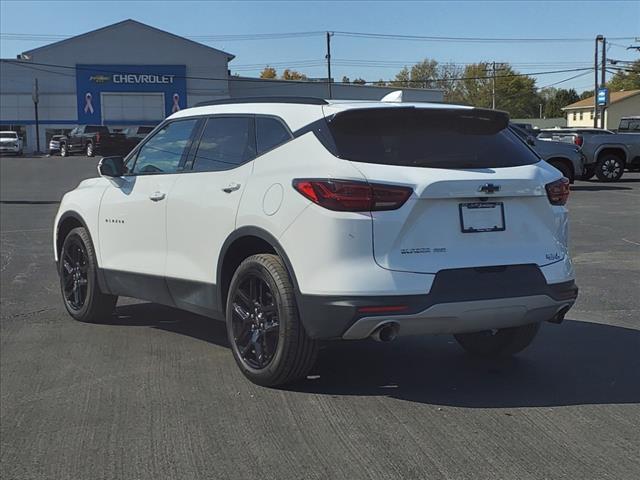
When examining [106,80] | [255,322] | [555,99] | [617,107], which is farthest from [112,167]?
[555,99]

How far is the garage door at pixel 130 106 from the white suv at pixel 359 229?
59.8 metres

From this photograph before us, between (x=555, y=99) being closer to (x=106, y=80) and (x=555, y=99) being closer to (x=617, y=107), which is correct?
(x=617, y=107)

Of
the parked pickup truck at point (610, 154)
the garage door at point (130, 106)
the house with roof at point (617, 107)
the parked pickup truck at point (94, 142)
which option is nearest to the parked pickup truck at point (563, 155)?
the parked pickup truck at point (610, 154)

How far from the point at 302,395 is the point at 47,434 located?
1.50 metres

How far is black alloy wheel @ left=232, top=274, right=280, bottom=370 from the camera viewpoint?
474cm

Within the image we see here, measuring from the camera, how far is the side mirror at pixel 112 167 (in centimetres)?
619

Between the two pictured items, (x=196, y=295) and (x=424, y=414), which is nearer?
(x=424, y=414)

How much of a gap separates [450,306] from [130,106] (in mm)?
62007

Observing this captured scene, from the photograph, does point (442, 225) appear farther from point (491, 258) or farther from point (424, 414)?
point (424, 414)

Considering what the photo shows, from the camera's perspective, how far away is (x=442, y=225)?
4.33 meters

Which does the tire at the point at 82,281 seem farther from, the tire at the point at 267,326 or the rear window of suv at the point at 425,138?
the rear window of suv at the point at 425,138

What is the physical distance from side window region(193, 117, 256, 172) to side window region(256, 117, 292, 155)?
0.20 feet

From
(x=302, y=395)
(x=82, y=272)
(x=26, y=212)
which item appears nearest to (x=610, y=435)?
(x=302, y=395)

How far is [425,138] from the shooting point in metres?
4.61
